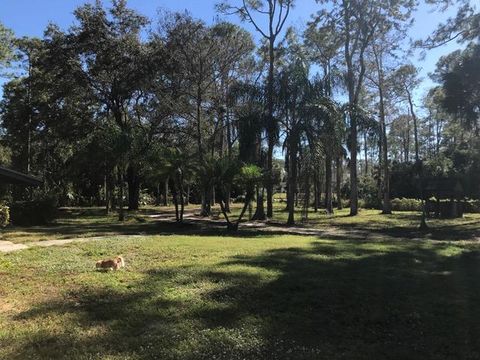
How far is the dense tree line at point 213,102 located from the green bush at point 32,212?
3.63m

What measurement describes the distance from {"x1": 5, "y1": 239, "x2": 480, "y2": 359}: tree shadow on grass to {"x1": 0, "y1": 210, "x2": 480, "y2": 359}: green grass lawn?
0.06ft

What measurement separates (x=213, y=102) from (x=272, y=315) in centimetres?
2873

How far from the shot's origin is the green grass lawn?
18.3 feet

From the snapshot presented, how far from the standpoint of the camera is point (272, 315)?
22.2 feet

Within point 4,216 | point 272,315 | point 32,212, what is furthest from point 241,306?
point 32,212

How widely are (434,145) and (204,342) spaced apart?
72.9 m

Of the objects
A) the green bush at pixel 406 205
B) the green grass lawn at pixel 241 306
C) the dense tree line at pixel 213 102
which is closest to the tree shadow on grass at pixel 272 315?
the green grass lawn at pixel 241 306

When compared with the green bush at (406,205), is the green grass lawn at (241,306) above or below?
below

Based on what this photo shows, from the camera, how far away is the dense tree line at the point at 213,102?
2344cm

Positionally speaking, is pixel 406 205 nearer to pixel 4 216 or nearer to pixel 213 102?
pixel 213 102

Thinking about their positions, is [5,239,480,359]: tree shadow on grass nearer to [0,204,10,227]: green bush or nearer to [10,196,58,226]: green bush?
[0,204,10,227]: green bush

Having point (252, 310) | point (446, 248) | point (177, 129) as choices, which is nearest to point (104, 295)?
point (252, 310)

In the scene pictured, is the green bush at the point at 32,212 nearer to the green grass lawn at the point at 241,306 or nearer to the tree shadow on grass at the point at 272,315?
the green grass lawn at the point at 241,306

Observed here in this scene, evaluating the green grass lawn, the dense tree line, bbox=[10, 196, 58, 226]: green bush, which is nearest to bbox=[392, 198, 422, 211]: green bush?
the dense tree line
